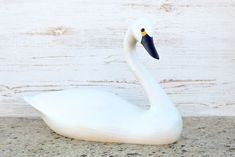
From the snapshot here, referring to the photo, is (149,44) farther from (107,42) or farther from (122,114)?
(107,42)

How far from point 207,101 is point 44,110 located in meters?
0.46

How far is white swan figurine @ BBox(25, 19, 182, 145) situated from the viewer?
91 cm

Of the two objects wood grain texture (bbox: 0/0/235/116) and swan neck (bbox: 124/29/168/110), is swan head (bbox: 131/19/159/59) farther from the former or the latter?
wood grain texture (bbox: 0/0/235/116)

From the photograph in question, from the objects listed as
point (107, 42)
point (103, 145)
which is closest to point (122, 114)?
point (103, 145)

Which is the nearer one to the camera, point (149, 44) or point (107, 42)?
point (149, 44)

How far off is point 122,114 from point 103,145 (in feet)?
0.25

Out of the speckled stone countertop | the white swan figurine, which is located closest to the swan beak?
the white swan figurine

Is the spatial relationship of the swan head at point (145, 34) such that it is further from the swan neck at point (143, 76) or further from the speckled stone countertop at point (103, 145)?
the speckled stone countertop at point (103, 145)

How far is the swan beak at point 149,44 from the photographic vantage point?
895 millimetres

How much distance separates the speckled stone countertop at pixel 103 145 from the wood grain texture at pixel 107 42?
0.17 metres

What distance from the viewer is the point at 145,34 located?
91 cm

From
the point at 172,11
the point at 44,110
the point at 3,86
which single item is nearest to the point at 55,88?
the point at 3,86

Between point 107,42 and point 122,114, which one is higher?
point 107,42

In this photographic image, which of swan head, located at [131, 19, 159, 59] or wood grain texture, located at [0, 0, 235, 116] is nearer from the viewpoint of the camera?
swan head, located at [131, 19, 159, 59]
